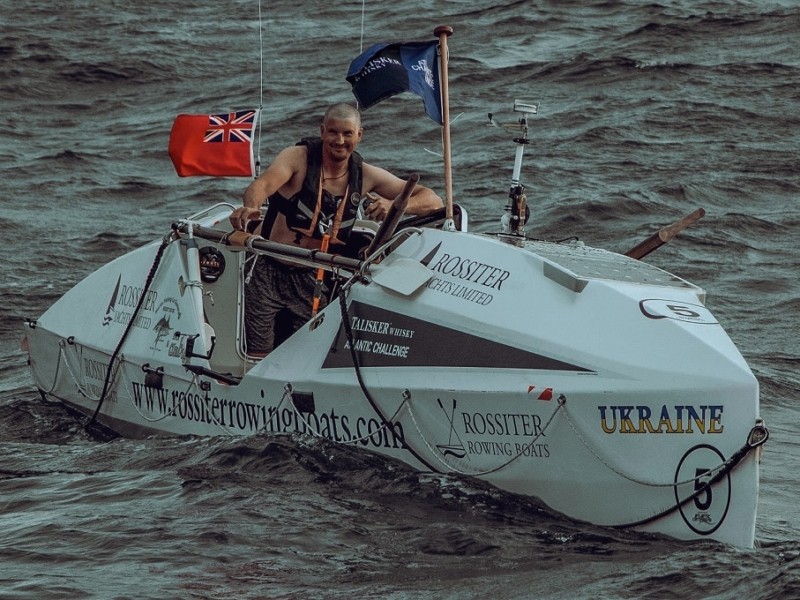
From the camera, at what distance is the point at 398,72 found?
8.20 m

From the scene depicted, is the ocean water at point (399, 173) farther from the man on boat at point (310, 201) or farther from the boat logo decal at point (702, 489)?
the man on boat at point (310, 201)

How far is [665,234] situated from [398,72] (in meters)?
1.79

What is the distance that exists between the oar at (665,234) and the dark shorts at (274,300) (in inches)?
80.1

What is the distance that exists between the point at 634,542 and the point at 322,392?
1.98 metres

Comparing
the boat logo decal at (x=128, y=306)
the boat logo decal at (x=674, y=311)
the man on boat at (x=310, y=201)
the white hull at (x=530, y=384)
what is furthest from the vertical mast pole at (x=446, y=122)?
the boat logo decal at (x=128, y=306)

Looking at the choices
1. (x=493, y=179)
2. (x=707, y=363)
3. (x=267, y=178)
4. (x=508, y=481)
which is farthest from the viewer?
(x=493, y=179)

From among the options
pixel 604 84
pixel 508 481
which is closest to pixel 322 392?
pixel 508 481

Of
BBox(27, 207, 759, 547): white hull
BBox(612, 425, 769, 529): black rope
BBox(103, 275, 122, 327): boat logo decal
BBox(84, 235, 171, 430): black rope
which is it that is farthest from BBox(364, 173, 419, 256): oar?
BBox(103, 275, 122, 327): boat logo decal

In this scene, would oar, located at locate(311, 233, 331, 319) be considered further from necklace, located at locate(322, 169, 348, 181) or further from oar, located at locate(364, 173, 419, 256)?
oar, located at locate(364, 173, 419, 256)

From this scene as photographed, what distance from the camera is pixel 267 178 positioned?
8.40m

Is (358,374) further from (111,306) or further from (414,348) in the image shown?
(111,306)

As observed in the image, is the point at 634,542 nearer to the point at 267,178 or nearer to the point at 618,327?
the point at 618,327

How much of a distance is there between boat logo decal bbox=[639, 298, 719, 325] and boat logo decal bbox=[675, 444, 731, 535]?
2.30ft

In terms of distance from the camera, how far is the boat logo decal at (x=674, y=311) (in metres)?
6.68
